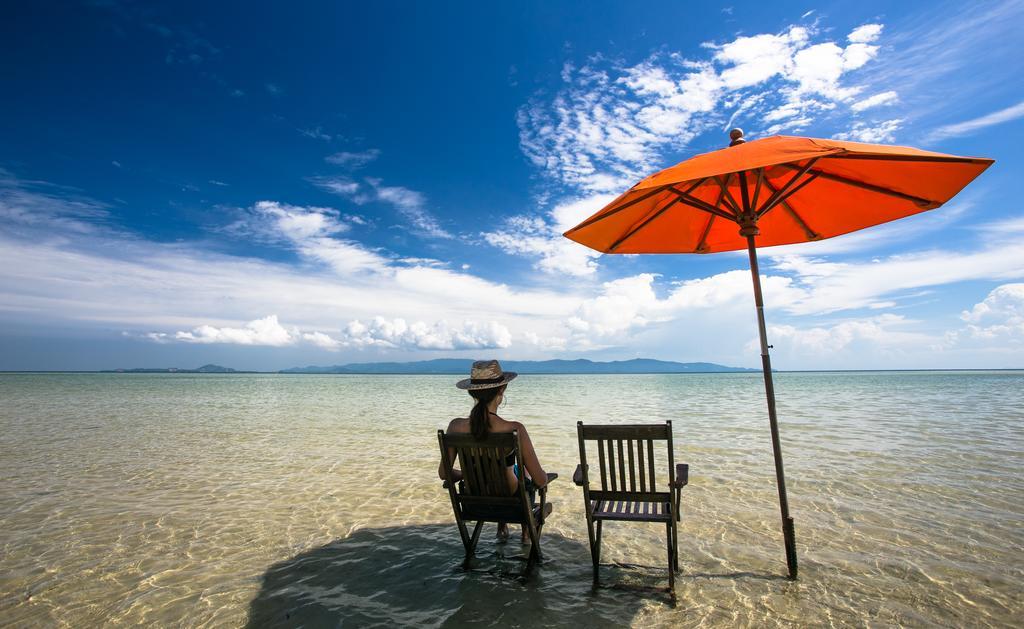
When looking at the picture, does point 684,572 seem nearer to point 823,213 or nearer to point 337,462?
point 823,213

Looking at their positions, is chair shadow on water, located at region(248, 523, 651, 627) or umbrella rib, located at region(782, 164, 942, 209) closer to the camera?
chair shadow on water, located at region(248, 523, 651, 627)

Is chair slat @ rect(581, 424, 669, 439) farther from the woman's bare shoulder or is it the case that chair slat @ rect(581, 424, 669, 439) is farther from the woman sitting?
the woman's bare shoulder

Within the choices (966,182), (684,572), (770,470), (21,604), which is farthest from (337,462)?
(966,182)

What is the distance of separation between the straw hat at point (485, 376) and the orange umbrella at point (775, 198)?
1830 millimetres

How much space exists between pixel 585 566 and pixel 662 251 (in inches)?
165

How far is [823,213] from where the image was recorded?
584 cm

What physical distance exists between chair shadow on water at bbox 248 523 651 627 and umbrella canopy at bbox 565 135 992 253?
3.80m

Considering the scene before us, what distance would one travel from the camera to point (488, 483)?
4746 mm

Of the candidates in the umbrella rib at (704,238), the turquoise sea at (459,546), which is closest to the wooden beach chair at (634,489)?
the turquoise sea at (459,546)

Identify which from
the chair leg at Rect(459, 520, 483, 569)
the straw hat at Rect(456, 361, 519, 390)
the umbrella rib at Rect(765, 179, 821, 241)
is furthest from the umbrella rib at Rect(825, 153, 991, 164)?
the chair leg at Rect(459, 520, 483, 569)

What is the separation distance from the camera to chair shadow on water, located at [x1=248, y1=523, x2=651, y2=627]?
13.7ft

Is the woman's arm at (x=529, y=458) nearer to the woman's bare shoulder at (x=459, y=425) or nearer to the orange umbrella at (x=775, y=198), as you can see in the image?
the woman's bare shoulder at (x=459, y=425)

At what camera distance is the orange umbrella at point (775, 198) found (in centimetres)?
394

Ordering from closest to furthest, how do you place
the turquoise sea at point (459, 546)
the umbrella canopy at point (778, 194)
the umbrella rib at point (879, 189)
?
1. the umbrella canopy at point (778, 194)
2. the turquoise sea at point (459, 546)
3. the umbrella rib at point (879, 189)
